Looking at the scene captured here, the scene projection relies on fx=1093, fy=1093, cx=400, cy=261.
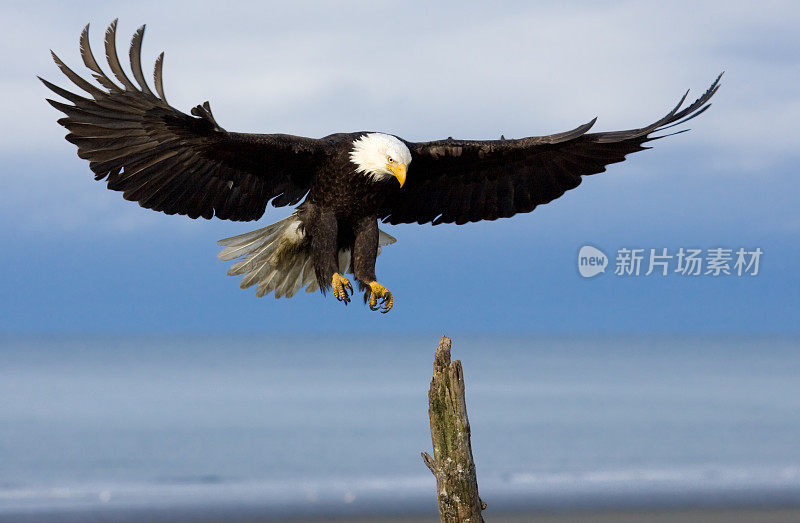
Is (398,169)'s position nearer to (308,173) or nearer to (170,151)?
(308,173)

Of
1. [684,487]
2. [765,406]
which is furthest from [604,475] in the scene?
[765,406]

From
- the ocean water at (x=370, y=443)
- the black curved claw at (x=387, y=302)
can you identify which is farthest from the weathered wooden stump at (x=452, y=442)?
the ocean water at (x=370, y=443)

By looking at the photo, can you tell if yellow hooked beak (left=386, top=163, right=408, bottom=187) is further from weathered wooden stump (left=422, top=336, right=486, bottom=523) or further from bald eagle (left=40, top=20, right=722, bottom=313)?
weathered wooden stump (left=422, top=336, right=486, bottom=523)

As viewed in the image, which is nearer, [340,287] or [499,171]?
[340,287]

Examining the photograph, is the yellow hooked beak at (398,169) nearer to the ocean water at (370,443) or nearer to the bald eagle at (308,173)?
the bald eagle at (308,173)

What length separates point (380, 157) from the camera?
6816 mm

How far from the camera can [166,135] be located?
6570 mm

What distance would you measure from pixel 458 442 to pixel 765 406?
65.9 feet

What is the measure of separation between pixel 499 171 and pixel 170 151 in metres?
2.32

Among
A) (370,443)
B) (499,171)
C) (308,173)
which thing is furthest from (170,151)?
(370,443)

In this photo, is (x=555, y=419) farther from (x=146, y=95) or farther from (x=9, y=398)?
(x=146, y=95)

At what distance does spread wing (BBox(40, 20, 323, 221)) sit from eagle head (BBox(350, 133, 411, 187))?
28 centimetres

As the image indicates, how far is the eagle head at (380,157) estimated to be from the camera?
22.3 ft

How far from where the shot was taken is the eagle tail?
7691mm
